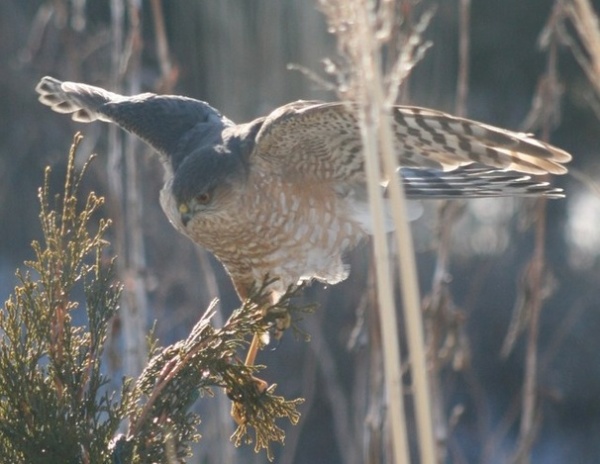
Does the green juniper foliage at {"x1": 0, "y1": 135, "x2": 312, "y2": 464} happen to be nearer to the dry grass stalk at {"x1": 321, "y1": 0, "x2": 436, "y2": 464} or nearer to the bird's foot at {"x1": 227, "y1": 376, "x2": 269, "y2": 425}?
the bird's foot at {"x1": 227, "y1": 376, "x2": 269, "y2": 425}

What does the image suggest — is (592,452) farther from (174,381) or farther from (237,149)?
(174,381)

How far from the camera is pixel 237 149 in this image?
3.64 m

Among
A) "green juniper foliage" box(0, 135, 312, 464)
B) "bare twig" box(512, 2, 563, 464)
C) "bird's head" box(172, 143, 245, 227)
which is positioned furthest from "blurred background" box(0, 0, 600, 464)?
"green juniper foliage" box(0, 135, 312, 464)

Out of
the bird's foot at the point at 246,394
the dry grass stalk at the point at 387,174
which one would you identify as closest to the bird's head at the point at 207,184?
the bird's foot at the point at 246,394

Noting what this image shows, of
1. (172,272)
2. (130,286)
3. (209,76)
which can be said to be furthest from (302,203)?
(209,76)

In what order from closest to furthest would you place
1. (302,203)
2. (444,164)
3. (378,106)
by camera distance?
(378,106)
(444,164)
(302,203)

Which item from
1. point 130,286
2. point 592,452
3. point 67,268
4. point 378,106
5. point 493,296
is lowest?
point 592,452

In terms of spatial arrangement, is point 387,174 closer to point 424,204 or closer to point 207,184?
point 207,184

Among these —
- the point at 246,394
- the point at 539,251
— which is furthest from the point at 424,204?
the point at 246,394

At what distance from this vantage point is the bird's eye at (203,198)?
3.55 metres

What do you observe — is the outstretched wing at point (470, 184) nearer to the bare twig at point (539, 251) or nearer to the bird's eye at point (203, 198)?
the bare twig at point (539, 251)

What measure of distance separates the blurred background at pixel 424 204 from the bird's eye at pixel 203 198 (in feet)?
9.23

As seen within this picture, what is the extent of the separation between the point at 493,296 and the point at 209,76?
2.60m

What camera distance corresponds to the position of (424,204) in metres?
6.79
